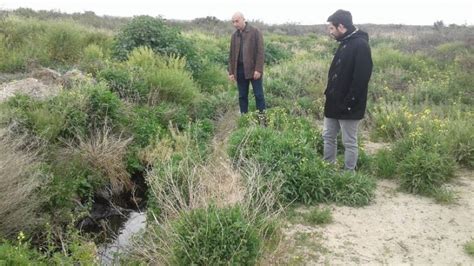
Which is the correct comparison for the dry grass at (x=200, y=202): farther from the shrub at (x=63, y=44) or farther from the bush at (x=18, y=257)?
the shrub at (x=63, y=44)

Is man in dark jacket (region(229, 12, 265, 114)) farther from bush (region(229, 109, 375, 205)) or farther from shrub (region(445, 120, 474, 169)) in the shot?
shrub (region(445, 120, 474, 169))

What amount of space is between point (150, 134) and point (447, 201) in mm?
4346

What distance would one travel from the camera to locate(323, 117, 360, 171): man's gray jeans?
5.84m

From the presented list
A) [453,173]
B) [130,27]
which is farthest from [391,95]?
[130,27]

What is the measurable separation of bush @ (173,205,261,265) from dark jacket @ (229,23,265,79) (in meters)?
4.10

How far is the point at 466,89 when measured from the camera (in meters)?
10.5

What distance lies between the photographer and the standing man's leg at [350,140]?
582 cm

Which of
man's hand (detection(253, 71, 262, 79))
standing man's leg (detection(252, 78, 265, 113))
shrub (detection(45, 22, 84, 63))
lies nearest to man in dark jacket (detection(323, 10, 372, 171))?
man's hand (detection(253, 71, 262, 79))

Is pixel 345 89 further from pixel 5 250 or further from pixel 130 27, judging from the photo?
pixel 130 27

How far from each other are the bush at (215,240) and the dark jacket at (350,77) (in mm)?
2329

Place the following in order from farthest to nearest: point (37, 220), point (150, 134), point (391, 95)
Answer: point (391, 95) < point (150, 134) < point (37, 220)

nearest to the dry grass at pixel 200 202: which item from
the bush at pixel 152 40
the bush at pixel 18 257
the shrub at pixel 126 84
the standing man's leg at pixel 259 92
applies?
the bush at pixel 18 257

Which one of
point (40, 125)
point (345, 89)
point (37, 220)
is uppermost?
point (345, 89)

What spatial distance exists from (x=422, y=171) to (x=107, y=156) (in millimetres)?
4238
